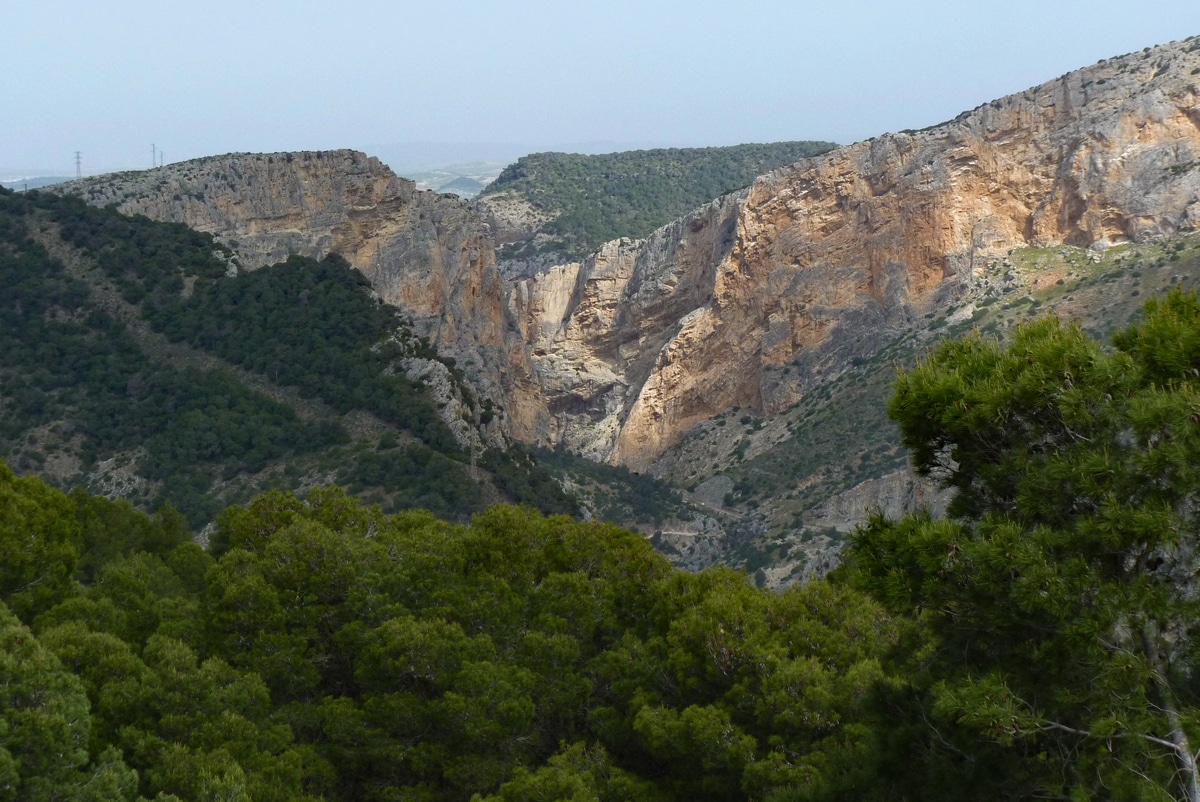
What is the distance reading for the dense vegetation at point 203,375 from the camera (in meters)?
40.2

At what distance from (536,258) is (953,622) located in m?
83.6

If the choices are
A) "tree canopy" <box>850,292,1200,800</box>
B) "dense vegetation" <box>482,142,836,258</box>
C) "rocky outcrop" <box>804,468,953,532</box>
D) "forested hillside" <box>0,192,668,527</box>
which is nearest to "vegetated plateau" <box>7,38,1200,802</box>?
"tree canopy" <box>850,292,1200,800</box>

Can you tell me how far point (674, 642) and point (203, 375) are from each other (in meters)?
33.5

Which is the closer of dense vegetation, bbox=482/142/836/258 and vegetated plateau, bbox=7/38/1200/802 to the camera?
vegetated plateau, bbox=7/38/1200/802

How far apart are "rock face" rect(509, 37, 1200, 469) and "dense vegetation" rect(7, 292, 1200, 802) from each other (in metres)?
44.9

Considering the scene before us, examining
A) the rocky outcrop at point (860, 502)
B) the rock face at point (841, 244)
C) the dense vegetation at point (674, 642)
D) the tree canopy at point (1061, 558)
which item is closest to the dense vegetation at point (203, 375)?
the rocky outcrop at point (860, 502)

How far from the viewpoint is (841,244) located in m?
65.1

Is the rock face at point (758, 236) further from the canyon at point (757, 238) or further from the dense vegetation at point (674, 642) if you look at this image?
the dense vegetation at point (674, 642)

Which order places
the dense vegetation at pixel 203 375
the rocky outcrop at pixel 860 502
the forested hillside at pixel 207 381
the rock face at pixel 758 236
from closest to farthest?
the forested hillside at pixel 207 381 → the dense vegetation at pixel 203 375 → the rocky outcrop at pixel 860 502 → the rock face at pixel 758 236

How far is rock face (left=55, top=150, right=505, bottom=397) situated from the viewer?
211ft

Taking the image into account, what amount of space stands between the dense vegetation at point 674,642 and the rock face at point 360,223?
143ft

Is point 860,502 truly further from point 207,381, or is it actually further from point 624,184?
point 624,184

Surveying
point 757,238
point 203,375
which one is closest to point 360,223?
point 757,238

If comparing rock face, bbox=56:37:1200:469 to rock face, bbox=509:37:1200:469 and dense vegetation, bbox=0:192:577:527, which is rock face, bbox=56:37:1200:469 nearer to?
rock face, bbox=509:37:1200:469
